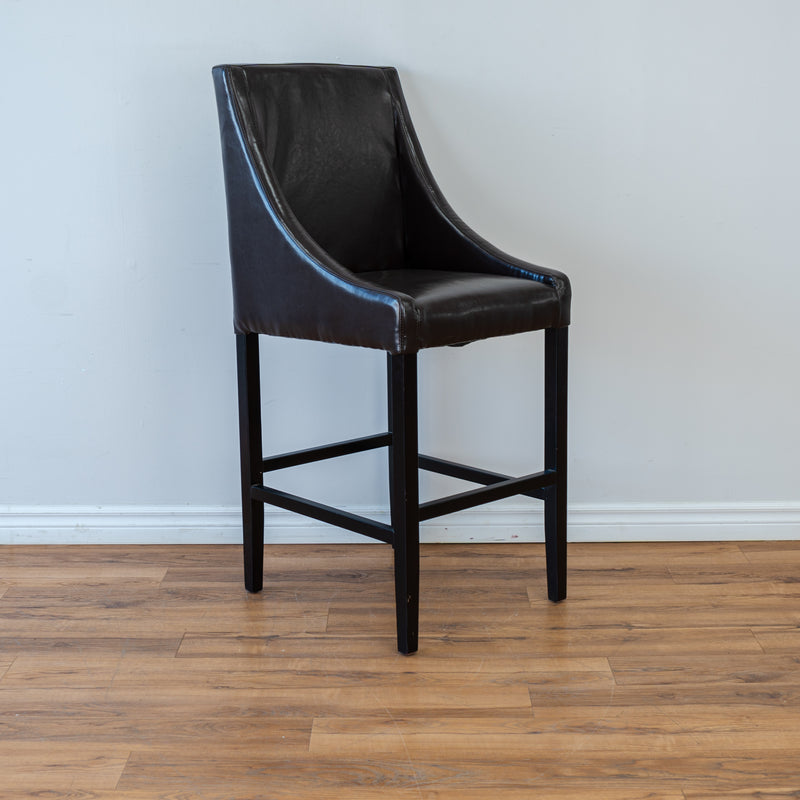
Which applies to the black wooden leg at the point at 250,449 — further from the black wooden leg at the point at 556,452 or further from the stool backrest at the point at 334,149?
the black wooden leg at the point at 556,452

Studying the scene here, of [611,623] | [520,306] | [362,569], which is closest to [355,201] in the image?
[520,306]

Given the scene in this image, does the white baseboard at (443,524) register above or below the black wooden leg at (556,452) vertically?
below

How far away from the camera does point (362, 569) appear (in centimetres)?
221

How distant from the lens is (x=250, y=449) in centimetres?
203

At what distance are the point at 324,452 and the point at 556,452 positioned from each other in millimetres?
494

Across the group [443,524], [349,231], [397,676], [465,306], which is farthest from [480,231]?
[397,676]

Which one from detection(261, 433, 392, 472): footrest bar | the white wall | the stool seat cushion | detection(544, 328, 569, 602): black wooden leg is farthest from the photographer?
the white wall

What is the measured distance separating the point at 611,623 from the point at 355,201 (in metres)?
1.00

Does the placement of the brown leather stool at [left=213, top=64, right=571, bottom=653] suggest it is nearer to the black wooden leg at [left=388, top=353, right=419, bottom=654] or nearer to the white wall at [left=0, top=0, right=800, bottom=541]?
the black wooden leg at [left=388, top=353, right=419, bottom=654]

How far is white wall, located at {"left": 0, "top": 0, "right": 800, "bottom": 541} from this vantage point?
7.09ft

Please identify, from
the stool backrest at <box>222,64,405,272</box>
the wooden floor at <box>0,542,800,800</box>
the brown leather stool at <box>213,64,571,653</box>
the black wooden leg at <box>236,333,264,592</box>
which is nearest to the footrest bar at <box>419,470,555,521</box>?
the brown leather stool at <box>213,64,571,653</box>

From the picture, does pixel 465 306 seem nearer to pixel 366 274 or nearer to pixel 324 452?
pixel 366 274

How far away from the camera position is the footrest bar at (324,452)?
2.06 meters

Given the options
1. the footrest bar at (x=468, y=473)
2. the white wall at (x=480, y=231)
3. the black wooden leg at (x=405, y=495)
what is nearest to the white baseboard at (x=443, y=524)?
the white wall at (x=480, y=231)
